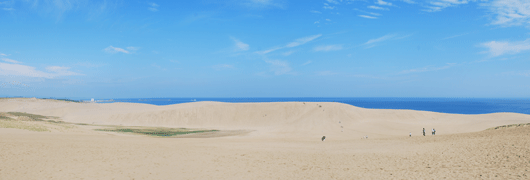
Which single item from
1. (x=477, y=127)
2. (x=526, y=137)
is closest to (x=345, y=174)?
(x=526, y=137)

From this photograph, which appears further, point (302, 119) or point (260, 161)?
point (302, 119)

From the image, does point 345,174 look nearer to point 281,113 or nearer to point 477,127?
point 477,127

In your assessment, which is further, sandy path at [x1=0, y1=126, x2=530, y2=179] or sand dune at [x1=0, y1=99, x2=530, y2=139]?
sand dune at [x1=0, y1=99, x2=530, y2=139]

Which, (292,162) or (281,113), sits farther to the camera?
(281,113)

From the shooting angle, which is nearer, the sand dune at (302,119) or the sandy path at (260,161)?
the sandy path at (260,161)

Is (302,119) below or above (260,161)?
above

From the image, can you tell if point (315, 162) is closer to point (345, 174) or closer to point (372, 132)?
point (345, 174)

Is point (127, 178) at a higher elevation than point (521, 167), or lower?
lower

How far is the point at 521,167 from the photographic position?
11.6 metres

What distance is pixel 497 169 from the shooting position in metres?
11.8

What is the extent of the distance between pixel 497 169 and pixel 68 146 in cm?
2273

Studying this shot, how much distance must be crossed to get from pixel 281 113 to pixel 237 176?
3725 cm

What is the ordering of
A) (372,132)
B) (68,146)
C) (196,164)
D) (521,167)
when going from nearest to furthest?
1. (521,167)
2. (196,164)
3. (68,146)
4. (372,132)

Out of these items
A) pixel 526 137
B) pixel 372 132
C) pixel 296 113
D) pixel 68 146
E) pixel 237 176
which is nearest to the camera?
pixel 237 176
